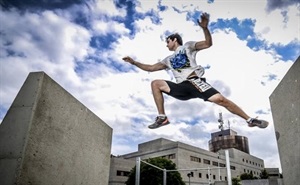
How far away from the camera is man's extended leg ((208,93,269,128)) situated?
3705 millimetres

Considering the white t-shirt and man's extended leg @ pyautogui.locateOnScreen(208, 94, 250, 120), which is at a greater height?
the white t-shirt

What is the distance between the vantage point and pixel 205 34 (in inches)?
150

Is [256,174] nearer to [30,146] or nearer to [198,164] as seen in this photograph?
[198,164]

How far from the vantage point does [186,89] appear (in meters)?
3.99

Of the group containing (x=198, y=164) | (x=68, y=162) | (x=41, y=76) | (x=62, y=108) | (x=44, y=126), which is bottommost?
(x=68, y=162)

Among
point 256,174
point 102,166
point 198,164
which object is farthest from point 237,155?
point 102,166

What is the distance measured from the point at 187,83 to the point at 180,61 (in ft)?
1.38

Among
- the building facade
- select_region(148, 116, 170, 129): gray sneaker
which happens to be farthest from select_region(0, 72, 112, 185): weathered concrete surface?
the building facade

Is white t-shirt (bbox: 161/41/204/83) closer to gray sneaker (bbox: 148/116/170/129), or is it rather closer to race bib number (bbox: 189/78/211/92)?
race bib number (bbox: 189/78/211/92)

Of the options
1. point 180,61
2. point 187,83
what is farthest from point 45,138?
point 180,61

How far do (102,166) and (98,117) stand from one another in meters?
1.12

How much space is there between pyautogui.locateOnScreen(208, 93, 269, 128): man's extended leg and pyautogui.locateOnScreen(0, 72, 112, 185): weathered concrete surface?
2401 millimetres

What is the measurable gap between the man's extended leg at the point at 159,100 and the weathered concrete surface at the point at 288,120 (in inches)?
84.4

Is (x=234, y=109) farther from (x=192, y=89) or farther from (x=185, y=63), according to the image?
(x=185, y=63)
